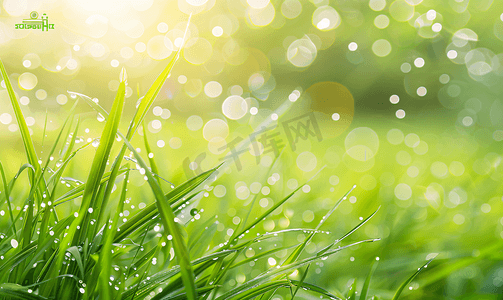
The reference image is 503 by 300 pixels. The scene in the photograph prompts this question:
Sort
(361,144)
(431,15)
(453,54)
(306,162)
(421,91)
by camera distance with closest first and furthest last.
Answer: (306,162), (361,144), (431,15), (453,54), (421,91)

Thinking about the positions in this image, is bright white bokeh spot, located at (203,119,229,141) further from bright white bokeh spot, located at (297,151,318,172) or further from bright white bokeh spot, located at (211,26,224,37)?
bright white bokeh spot, located at (211,26,224,37)

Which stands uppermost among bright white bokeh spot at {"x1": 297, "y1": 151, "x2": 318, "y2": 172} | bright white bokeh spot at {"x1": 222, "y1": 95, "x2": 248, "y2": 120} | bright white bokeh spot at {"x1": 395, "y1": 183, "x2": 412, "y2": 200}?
bright white bokeh spot at {"x1": 222, "y1": 95, "x2": 248, "y2": 120}

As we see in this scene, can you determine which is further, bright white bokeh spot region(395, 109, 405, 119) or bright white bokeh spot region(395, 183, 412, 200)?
bright white bokeh spot region(395, 109, 405, 119)

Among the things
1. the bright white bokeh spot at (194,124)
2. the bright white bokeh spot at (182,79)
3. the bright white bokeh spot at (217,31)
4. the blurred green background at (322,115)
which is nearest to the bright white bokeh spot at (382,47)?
the blurred green background at (322,115)

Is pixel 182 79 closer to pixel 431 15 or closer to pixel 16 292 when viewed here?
pixel 431 15

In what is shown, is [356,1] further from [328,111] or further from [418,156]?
[418,156]

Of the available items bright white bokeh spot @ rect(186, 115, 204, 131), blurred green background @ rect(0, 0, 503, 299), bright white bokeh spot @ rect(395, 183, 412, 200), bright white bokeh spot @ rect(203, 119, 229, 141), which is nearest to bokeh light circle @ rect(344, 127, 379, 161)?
blurred green background @ rect(0, 0, 503, 299)

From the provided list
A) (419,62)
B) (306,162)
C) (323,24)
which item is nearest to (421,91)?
(419,62)

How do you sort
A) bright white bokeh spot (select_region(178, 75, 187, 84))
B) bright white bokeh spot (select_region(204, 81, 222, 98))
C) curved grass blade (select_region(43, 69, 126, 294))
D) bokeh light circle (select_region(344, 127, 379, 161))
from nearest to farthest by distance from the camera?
1. curved grass blade (select_region(43, 69, 126, 294))
2. bokeh light circle (select_region(344, 127, 379, 161))
3. bright white bokeh spot (select_region(178, 75, 187, 84))
4. bright white bokeh spot (select_region(204, 81, 222, 98))

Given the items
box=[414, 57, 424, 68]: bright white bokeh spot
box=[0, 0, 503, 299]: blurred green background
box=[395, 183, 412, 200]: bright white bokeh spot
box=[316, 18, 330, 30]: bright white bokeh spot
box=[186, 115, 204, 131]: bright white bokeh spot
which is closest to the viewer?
box=[0, 0, 503, 299]: blurred green background

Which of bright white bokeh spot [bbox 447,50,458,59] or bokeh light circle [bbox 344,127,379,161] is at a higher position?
bright white bokeh spot [bbox 447,50,458,59]
